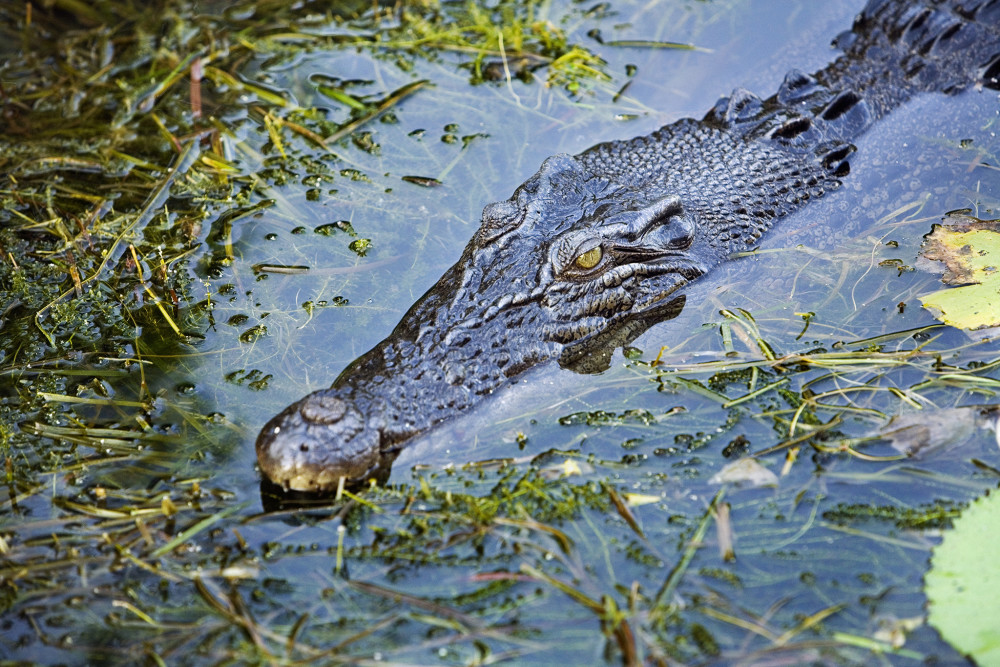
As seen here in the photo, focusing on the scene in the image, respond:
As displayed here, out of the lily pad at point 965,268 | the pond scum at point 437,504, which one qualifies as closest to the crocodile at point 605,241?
the pond scum at point 437,504

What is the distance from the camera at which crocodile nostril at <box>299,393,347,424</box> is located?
305cm

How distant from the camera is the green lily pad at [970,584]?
8.17 feet

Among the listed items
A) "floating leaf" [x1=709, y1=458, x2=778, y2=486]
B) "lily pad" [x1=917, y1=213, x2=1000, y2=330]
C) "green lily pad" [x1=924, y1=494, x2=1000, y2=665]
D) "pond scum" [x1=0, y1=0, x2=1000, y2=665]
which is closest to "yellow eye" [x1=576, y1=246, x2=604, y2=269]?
"pond scum" [x1=0, y1=0, x2=1000, y2=665]

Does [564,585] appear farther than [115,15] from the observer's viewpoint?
No

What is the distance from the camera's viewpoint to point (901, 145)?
15.5 ft

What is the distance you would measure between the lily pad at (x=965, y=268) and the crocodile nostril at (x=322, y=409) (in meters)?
2.76

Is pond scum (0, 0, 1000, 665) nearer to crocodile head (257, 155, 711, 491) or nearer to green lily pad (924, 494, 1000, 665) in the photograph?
green lily pad (924, 494, 1000, 665)

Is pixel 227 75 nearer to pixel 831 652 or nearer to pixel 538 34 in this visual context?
pixel 538 34

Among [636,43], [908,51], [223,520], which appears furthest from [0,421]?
[908,51]

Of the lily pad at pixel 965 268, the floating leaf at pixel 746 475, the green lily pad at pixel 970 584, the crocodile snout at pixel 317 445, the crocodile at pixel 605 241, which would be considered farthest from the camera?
the lily pad at pixel 965 268

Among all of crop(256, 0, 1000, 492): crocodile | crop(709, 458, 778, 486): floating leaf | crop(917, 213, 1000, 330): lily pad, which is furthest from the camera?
crop(917, 213, 1000, 330): lily pad

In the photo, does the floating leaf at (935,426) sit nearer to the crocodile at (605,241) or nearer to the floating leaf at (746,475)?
the floating leaf at (746,475)

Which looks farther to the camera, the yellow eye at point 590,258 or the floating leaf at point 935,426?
the yellow eye at point 590,258

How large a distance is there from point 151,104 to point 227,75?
0.54 metres
